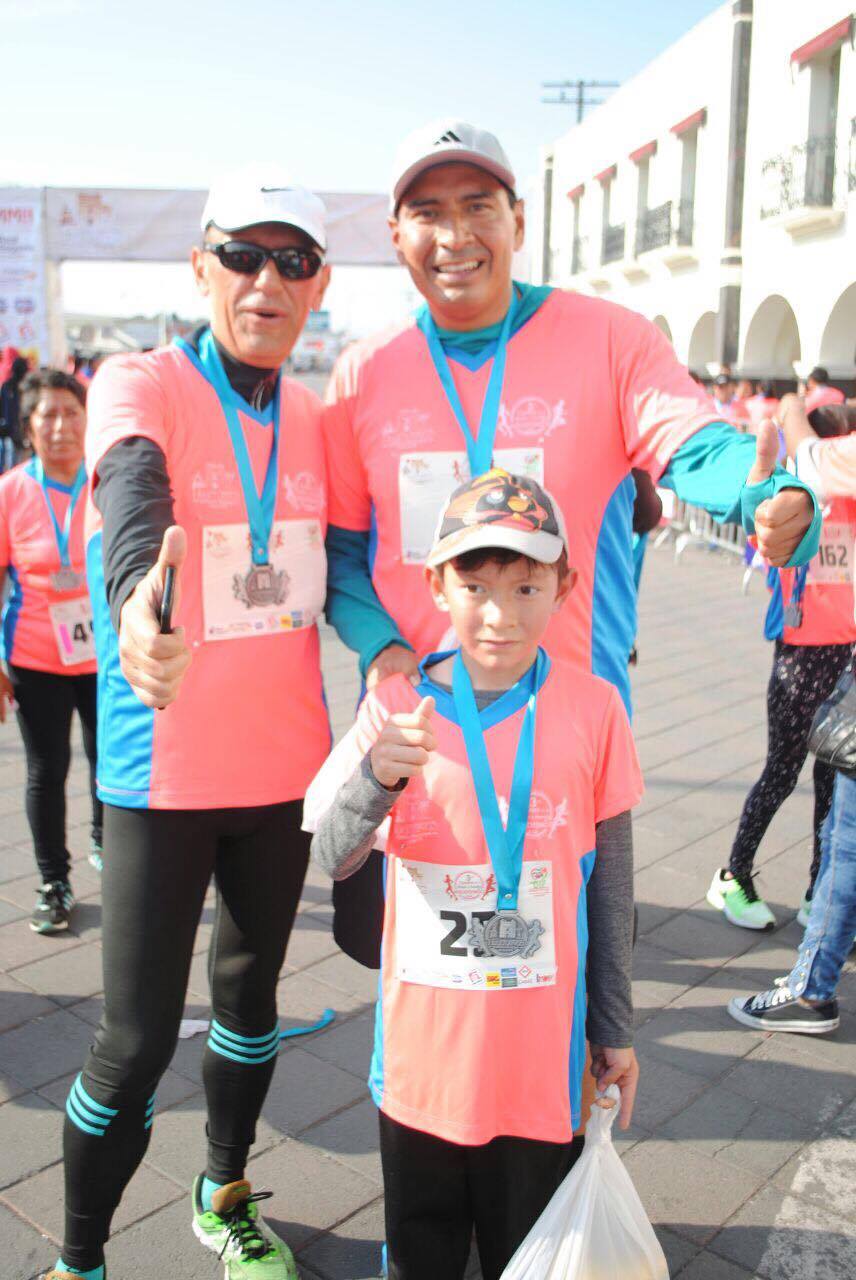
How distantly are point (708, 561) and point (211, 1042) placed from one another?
12.1 meters

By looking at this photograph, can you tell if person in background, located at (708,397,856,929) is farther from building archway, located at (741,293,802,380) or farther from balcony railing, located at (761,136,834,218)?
building archway, located at (741,293,802,380)

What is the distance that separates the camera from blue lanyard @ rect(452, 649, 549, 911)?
1854mm

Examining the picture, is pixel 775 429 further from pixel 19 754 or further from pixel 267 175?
pixel 19 754

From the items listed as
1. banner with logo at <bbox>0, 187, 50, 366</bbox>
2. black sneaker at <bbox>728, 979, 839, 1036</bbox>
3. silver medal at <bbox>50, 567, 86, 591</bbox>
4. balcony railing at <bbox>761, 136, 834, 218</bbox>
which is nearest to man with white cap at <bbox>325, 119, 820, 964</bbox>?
black sneaker at <bbox>728, 979, 839, 1036</bbox>

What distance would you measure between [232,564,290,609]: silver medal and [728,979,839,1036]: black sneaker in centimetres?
222

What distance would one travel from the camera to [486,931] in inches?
74.4

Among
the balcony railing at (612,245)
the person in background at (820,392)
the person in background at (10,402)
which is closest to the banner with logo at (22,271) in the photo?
the person in background at (10,402)

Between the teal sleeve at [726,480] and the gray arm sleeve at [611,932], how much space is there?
56 centimetres

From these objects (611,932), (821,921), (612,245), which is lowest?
(821,921)

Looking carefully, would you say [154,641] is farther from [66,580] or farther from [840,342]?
[840,342]

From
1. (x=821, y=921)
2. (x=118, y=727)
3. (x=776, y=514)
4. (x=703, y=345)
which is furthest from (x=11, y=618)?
(x=703, y=345)

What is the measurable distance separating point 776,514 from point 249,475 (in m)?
1.03

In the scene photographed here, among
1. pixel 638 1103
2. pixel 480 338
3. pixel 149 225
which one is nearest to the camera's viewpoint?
pixel 480 338

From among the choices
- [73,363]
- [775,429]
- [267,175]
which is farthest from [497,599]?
[73,363]
